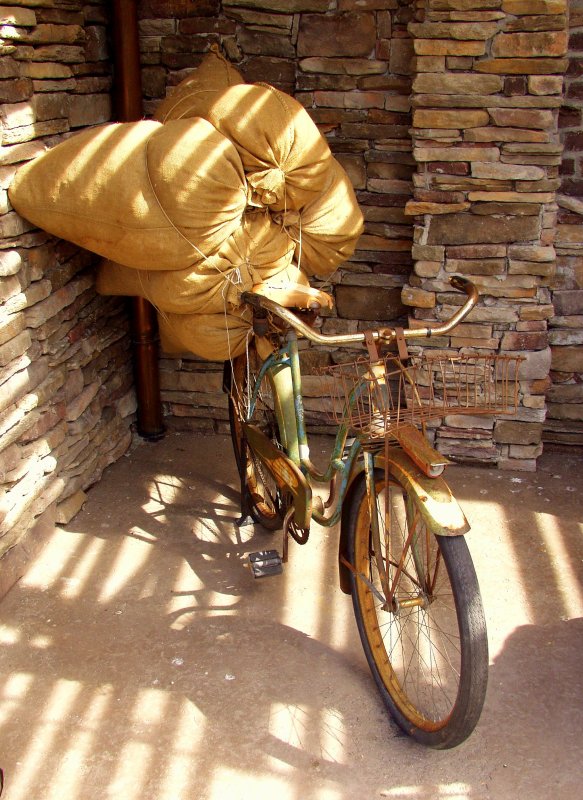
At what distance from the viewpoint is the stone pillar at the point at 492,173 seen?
11.5 feet

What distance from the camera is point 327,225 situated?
3.41 m

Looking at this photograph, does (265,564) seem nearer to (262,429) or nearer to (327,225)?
(262,429)

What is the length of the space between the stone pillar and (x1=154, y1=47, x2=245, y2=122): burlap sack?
786 mm

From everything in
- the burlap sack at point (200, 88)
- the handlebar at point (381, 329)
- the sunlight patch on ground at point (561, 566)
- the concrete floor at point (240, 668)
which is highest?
the burlap sack at point (200, 88)

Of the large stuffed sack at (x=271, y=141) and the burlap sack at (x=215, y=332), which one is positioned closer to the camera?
the large stuffed sack at (x=271, y=141)

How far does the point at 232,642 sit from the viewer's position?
121 inches

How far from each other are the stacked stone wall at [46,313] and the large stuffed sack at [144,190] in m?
0.14

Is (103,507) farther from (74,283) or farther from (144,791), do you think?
(144,791)

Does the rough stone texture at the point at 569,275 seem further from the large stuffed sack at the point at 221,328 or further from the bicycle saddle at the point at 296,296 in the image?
the bicycle saddle at the point at 296,296

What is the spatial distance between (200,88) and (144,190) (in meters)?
0.71

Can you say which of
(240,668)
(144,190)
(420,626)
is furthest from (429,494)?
(144,190)

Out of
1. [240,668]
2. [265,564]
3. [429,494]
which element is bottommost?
[240,668]

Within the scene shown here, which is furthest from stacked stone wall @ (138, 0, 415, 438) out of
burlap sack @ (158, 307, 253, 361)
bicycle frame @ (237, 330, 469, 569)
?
bicycle frame @ (237, 330, 469, 569)

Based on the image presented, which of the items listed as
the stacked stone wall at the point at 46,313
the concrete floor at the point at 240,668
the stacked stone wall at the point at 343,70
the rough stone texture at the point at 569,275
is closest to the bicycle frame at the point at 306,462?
the concrete floor at the point at 240,668
